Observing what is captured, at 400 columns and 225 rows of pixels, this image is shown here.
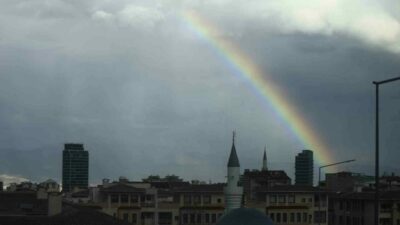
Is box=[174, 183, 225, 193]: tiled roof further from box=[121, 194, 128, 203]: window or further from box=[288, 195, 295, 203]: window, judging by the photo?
box=[288, 195, 295, 203]: window

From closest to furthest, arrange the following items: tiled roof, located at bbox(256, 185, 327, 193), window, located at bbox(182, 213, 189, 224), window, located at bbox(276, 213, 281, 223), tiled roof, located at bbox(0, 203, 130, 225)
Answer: tiled roof, located at bbox(0, 203, 130, 225)
window, located at bbox(182, 213, 189, 224)
window, located at bbox(276, 213, 281, 223)
tiled roof, located at bbox(256, 185, 327, 193)

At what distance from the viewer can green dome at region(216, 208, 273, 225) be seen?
6288 centimetres

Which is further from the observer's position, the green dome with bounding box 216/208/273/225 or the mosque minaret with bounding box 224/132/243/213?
the mosque minaret with bounding box 224/132/243/213

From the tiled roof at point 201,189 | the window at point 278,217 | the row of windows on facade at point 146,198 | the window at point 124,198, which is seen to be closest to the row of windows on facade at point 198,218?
the row of windows on facade at point 146,198

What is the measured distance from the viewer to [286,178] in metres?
148

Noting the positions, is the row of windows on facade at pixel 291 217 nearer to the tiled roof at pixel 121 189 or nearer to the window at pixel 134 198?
the window at pixel 134 198

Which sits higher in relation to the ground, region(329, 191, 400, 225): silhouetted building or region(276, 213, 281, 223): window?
region(329, 191, 400, 225): silhouetted building

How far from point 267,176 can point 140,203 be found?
136 feet

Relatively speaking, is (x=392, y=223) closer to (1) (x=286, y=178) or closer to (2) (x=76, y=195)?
(1) (x=286, y=178)

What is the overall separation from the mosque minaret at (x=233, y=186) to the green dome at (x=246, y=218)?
45850 millimetres

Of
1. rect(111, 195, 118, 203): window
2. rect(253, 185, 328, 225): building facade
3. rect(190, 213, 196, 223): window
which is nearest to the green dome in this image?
rect(111, 195, 118, 203): window

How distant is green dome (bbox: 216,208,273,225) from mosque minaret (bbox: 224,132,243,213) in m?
45.9

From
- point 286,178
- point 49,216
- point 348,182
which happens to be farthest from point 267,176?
point 49,216

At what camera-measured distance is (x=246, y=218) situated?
63188mm
